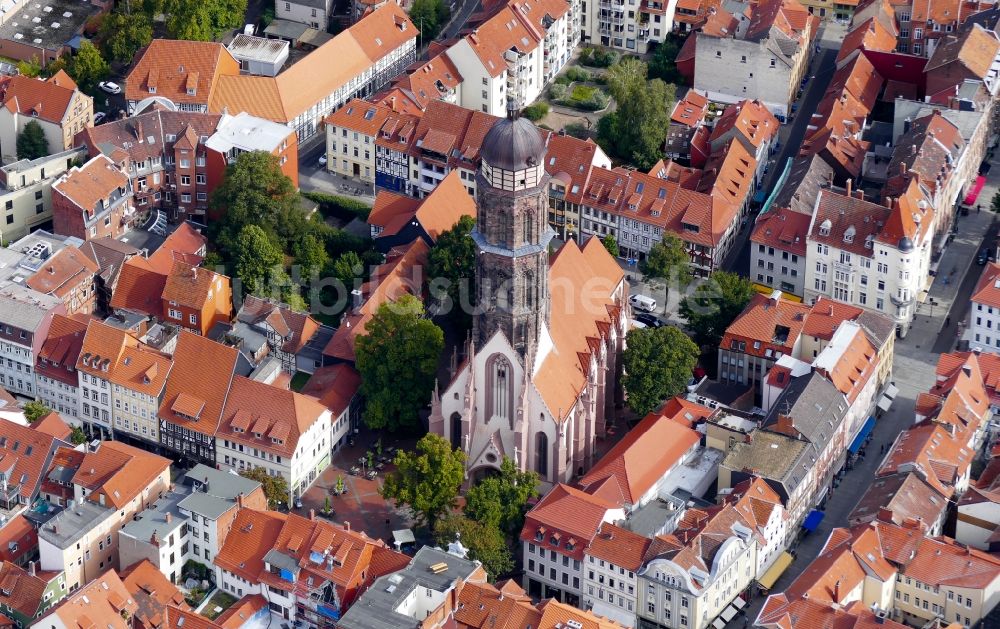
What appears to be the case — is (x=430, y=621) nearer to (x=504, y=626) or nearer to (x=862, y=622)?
(x=504, y=626)

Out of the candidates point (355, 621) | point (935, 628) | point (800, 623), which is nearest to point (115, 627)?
point (355, 621)

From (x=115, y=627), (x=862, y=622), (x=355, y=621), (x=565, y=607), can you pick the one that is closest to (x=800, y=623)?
(x=862, y=622)

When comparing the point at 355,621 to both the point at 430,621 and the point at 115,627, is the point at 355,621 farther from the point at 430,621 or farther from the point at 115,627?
the point at 115,627

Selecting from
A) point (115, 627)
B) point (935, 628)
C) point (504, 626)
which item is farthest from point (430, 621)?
point (935, 628)

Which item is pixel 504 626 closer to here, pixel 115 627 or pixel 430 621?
pixel 430 621

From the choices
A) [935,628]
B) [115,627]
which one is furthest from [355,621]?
[935,628]
